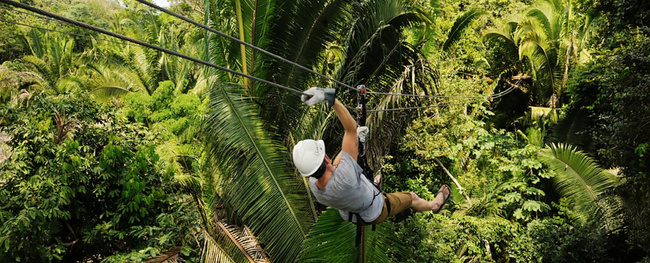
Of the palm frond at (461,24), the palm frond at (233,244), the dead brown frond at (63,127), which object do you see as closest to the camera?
the palm frond at (233,244)

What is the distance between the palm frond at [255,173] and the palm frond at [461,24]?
22.9 ft

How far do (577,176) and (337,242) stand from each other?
6.48 meters

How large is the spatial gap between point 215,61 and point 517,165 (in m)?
6.44

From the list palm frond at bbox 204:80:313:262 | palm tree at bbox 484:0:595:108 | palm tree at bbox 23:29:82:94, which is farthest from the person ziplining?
palm tree at bbox 23:29:82:94

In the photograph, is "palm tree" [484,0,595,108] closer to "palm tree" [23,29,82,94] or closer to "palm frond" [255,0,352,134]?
"palm frond" [255,0,352,134]

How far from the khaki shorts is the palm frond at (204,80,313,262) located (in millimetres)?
1520

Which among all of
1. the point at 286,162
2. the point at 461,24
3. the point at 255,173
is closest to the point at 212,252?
the point at 255,173

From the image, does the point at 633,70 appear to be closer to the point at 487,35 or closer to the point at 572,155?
the point at 572,155

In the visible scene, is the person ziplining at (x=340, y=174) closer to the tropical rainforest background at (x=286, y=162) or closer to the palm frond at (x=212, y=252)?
the tropical rainforest background at (x=286, y=162)

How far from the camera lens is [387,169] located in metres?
8.63

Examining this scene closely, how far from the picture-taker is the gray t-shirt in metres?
3.24

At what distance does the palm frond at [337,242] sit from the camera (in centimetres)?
441

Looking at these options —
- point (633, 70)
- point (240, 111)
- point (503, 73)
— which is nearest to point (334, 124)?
point (240, 111)

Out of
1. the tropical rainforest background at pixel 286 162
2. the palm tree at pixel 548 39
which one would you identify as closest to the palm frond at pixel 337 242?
the tropical rainforest background at pixel 286 162
